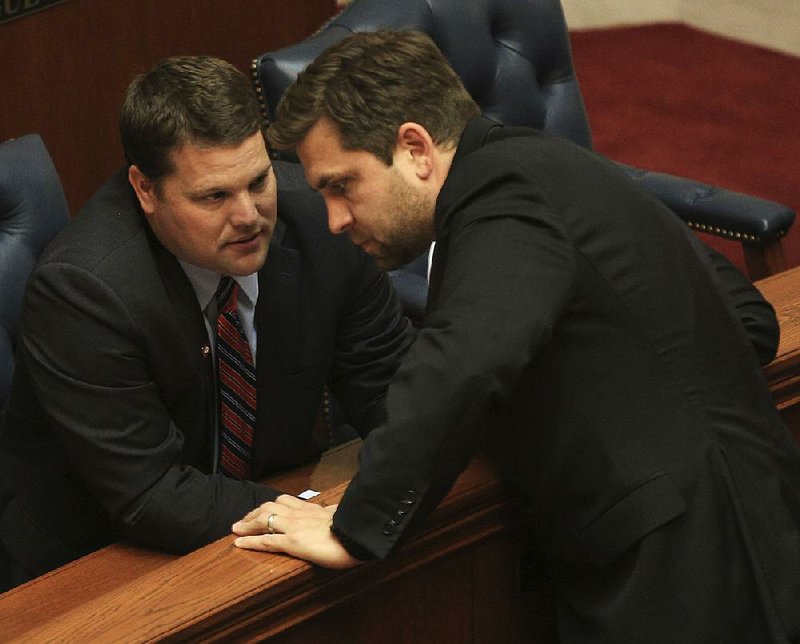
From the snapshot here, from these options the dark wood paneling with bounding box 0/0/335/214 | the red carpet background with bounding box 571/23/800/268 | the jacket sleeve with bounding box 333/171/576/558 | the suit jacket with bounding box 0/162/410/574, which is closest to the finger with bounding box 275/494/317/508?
the jacket sleeve with bounding box 333/171/576/558

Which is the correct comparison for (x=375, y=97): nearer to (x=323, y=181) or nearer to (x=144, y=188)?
(x=323, y=181)

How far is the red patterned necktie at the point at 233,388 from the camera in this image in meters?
1.92

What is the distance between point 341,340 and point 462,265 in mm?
741

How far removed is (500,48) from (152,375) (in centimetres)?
126

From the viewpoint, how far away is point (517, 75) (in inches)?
109

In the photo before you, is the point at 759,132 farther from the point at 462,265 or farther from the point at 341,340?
the point at 462,265

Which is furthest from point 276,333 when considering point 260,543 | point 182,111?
point 260,543

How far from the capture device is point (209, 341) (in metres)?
1.91

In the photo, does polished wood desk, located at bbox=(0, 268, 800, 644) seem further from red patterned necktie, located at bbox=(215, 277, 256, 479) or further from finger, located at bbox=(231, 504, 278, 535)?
red patterned necktie, located at bbox=(215, 277, 256, 479)

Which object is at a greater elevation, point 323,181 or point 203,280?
point 323,181

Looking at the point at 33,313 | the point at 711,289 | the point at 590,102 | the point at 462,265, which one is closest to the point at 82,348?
the point at 33,313

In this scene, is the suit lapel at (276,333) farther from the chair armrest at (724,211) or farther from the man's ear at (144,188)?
the chair armrest at (724,211)

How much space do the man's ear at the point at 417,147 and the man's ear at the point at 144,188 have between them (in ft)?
1.34

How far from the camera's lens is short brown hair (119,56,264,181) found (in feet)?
5.82
